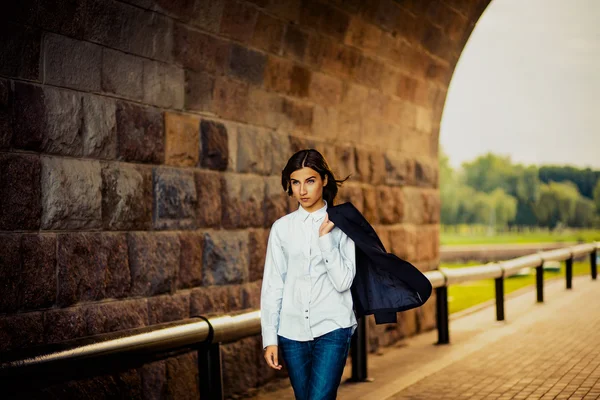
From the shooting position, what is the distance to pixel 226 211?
6.31 metres

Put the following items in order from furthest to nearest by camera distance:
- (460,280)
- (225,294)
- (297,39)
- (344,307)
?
(460,280), (297,39), (225,294), (344,307)

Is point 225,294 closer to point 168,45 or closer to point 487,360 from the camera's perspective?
point 168,45

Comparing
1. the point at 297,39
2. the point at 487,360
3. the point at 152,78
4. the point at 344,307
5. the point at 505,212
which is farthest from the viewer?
the point at 505,212

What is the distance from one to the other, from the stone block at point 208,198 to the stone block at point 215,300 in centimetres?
45

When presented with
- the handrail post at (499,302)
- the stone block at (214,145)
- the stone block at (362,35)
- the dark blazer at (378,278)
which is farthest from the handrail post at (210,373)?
the handrail post at (499,302)

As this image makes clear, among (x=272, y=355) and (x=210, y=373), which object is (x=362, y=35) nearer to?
(x=210, y=373)

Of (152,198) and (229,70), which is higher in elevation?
(229,70)

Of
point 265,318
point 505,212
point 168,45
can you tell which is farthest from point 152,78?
point 505,212

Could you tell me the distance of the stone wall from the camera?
454cm

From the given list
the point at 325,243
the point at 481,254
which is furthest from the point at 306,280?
the point at 481,254

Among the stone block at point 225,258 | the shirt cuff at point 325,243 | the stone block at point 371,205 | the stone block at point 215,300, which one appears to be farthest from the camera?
the stone block at point 371,205

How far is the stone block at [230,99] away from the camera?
6.20m

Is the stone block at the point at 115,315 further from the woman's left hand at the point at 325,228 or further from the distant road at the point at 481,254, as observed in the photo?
the distant road at the point at 481,254

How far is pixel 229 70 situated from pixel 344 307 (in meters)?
3.08
